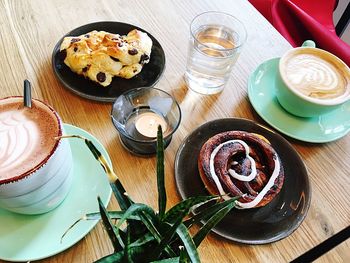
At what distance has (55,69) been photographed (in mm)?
746

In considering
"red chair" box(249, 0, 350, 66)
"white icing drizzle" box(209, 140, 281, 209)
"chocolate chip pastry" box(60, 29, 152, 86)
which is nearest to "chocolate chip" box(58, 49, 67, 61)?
"chocolate chip pastry" box(60, 29, 152, 86)

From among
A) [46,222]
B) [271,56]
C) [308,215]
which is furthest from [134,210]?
[271,56]

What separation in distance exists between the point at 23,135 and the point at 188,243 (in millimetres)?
255

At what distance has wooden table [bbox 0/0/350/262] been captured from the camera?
0.58 metres

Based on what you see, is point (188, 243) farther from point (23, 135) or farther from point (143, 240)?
point (23, 135)

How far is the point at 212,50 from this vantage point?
746 mm

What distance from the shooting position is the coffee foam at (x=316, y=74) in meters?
0.73

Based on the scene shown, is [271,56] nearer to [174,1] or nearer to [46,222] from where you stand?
[174,1]

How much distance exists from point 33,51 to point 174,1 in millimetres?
358

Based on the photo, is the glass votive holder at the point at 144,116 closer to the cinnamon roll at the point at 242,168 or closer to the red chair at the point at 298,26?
the cinnamon roll at the point at 242,168

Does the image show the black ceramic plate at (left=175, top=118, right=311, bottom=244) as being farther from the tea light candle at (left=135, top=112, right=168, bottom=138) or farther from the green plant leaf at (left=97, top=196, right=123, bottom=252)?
the green plant leaf at (left=97, top=196, right=123, bottom=252)

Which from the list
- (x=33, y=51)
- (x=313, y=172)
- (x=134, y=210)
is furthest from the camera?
(x=33, y=51)

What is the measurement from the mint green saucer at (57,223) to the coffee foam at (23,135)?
12 centimetres

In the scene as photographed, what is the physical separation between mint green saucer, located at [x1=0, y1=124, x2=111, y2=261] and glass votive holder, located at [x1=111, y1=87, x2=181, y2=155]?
80 millimetres
